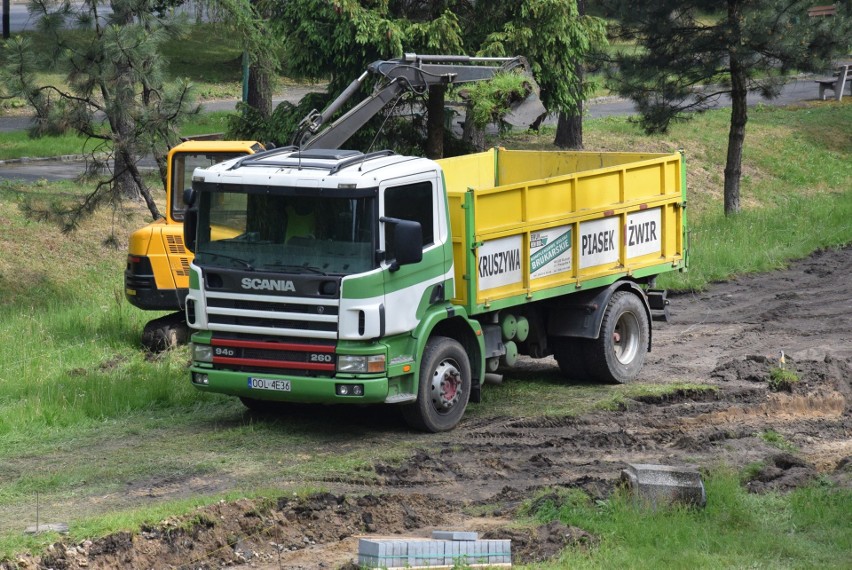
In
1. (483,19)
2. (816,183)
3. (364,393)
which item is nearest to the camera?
(364,393)

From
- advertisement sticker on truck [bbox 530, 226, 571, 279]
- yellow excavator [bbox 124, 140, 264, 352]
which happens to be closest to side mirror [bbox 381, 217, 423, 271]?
advertisement sticker on truck [bbox 530, 226, 571, 279]

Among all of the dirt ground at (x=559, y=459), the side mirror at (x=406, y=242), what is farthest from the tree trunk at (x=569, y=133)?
the side mirror at (x=406, y=242)

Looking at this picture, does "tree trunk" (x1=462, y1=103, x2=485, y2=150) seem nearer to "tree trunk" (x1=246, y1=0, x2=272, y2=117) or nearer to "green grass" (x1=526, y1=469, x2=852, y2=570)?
"tree trunk" (x1=246, y1=0, x2=272, y2=117)

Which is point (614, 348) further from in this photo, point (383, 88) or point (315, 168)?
point (315, 168)

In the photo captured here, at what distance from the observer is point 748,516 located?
925 cm

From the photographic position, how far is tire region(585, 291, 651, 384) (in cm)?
1423

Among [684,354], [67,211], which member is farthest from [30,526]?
[67,211]

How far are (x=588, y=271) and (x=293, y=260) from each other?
158 inches

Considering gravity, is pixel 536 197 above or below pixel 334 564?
above

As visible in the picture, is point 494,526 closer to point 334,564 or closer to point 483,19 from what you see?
point 334,564

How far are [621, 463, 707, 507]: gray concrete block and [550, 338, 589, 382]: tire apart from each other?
4692 mm

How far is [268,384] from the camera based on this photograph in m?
11.5

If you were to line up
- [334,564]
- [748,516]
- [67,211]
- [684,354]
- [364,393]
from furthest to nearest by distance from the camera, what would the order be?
[67,211]
[684,354]
[364,393]
[748,516]
[334,564]

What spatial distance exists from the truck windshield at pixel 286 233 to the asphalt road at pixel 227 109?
13881 mm
